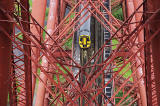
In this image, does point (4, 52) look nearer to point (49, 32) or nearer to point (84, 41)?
point (84, 41)

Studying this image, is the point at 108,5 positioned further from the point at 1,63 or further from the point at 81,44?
the point at 1,63

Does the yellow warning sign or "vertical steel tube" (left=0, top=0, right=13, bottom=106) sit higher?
the yellow warning sign

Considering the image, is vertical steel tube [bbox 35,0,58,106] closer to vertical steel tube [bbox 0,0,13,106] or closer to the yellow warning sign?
the yellow warning sign

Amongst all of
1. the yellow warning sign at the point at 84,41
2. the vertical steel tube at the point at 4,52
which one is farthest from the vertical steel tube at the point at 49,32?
the vertical steel tube at the point at 4,52

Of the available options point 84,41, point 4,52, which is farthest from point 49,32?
point 4,52

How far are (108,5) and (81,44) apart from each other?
19.2ft

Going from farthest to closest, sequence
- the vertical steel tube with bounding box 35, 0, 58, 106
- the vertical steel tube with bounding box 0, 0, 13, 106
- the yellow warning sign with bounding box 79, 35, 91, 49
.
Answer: the vertical steel tube with bounding box 35, 0, 58, 106, the yellow warning sign with bounding box 79, 35, 91, 49, the vertical steel tube with bounding box 0, 0, 13, 106

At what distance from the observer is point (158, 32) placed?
5.49 metres

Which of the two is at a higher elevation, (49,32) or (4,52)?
(49,32)

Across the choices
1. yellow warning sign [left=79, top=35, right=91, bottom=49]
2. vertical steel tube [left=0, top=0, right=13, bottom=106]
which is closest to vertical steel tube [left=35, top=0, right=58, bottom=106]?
yellow warning sign [left=79, top=35, right=91, bottom=49]

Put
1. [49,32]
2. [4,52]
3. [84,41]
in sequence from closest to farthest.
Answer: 1. [4,52]
2. [84,41]
3. [49,32]

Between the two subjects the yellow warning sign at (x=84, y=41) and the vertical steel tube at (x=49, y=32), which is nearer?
the yellow warning sign at (x=84, y=41)

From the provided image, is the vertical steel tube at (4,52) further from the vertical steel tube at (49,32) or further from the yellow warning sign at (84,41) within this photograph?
the vertical steel tube at (49,32)

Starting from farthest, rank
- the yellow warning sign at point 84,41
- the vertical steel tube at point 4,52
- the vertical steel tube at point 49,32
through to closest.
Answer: the vertical steel tube at point 49,32
the yellow warning sign at point 84,41
the vertical steel tube at point 4,52
